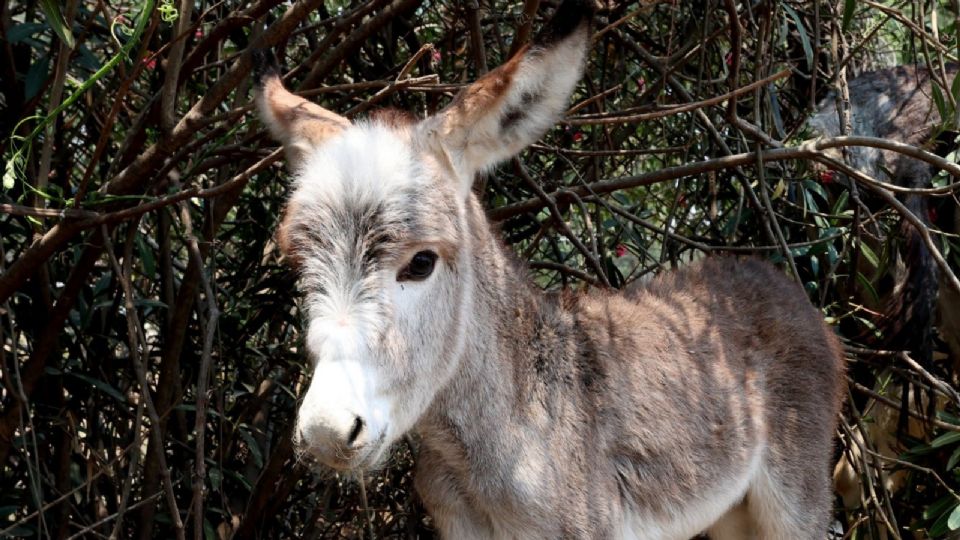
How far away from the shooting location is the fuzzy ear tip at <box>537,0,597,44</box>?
8.66 ft

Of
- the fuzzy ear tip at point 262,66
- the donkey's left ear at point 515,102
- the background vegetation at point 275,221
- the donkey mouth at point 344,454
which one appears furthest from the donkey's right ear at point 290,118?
the donkey mouth at point 344,454

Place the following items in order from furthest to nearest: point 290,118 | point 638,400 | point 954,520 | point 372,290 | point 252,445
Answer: point 252,445
point 954,520
point 638,400
point 290,118
point 372,290

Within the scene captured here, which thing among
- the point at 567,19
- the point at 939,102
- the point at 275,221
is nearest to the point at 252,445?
the point at 275,221

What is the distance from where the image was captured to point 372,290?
2.56m

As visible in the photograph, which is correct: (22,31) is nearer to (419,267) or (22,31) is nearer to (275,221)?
(275,221)

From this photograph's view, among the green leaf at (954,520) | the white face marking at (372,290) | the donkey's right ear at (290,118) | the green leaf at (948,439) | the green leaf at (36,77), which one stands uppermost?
the green leaf at (36,77)

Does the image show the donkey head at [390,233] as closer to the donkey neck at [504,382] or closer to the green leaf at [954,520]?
the donkey neck at [504,382]

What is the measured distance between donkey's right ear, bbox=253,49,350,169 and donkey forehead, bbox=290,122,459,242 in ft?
0.20

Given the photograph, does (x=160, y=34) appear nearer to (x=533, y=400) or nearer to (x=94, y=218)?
(x=94, y=218)

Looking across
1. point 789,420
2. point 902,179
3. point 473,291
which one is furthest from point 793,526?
point 902,179

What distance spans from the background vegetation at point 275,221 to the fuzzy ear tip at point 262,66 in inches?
1.8

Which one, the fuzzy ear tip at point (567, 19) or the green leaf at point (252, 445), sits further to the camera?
the green leaf at point (252, 445)

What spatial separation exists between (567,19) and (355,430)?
1.11m

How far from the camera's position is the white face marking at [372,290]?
2.40 meters
